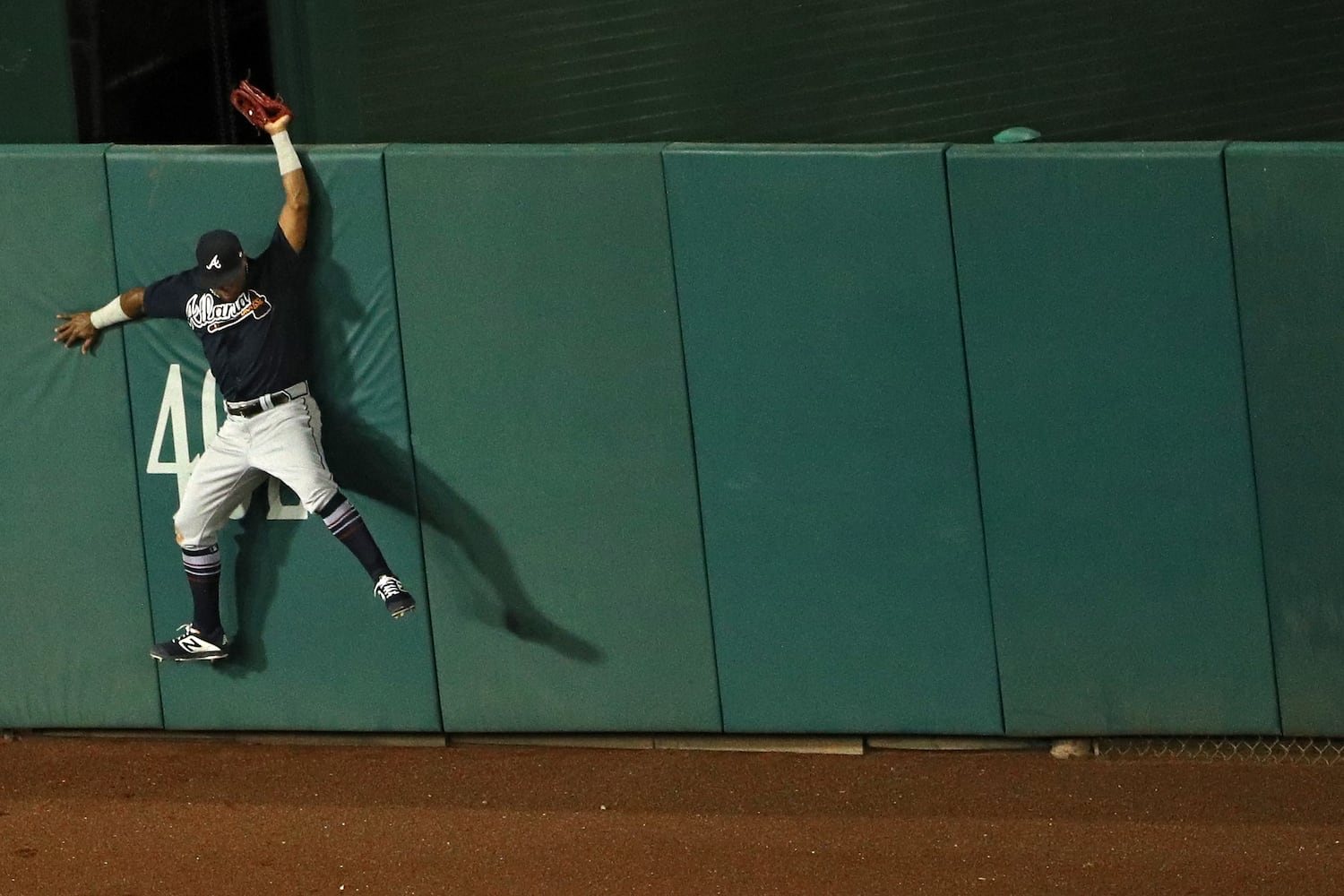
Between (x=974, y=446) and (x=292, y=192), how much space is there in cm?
270

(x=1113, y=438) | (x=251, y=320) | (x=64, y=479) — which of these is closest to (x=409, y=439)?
(x=251, y=320)

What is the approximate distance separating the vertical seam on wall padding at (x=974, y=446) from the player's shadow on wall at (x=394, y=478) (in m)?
1.54

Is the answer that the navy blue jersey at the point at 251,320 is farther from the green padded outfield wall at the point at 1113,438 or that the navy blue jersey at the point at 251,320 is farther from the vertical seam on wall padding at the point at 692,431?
the green padded outfield wall at the point at 1113,438

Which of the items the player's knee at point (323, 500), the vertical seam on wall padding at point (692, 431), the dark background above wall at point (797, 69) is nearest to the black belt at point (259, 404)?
the player's knee at point (323, 500)

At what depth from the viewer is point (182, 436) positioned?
22.6ft

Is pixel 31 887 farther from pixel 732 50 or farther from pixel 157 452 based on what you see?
pixel 732 50

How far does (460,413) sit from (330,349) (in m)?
0.56

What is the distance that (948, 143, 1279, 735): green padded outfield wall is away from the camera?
6270 mm

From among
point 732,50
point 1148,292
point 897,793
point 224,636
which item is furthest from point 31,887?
point 732,50

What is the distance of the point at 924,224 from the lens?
6.39m

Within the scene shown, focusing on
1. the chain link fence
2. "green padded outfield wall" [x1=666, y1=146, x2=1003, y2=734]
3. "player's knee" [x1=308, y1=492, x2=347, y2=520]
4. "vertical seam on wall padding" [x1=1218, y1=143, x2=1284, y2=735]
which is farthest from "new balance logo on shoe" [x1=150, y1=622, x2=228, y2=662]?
"vertical seam on wall padding" [x1=1218, y1=143, x2=1284, y2=735]

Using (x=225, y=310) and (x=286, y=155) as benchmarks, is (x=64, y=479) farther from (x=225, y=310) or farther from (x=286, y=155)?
(x=286, y=155)

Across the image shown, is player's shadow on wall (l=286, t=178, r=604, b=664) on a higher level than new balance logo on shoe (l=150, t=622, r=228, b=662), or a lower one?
higher

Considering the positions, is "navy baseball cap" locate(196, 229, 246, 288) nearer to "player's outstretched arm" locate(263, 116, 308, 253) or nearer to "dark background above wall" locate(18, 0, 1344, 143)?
"player's outstretched arm" locate(263, 116, 308, 253)
